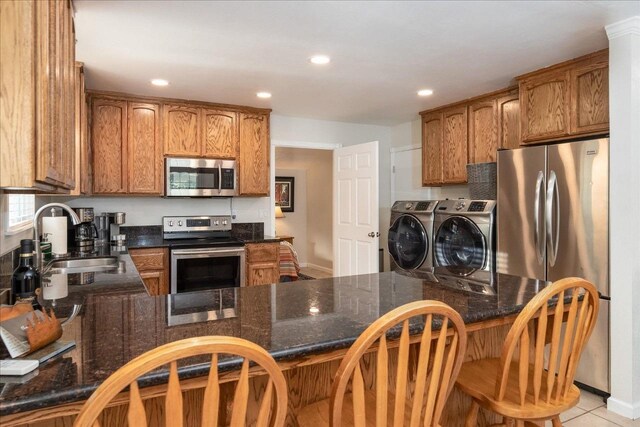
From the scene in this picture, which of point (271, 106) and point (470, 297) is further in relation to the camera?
point (271, 106)

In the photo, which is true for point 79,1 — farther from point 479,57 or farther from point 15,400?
point 479,57

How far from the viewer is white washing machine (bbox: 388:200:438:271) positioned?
155 inches

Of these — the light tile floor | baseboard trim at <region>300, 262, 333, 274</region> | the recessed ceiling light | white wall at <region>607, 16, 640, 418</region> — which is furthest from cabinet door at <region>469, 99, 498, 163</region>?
baseboard trim at <region>300, 262, 333, 274</region>

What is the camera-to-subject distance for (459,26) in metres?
2.43

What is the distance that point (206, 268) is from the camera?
153 inches

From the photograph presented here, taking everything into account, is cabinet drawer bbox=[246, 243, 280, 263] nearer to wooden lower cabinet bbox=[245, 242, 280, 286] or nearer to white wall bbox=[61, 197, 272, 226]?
wooden lower cabinet bbox=[245, 242, 280, 286]

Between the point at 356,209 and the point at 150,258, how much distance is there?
2.22m

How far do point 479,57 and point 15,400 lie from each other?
10.3ft

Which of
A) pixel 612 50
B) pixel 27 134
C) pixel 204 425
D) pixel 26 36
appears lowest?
pixel 204 425

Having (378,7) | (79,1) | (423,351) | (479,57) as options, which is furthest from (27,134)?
(479,57)

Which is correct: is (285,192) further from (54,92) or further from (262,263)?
(54,92)

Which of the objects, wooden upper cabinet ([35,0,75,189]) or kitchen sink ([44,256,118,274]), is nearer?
wooden upper cabinet ([35,0,75,189])

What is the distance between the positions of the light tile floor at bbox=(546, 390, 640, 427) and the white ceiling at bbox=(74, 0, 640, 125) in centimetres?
233

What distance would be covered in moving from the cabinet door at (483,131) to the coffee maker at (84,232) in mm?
3580
